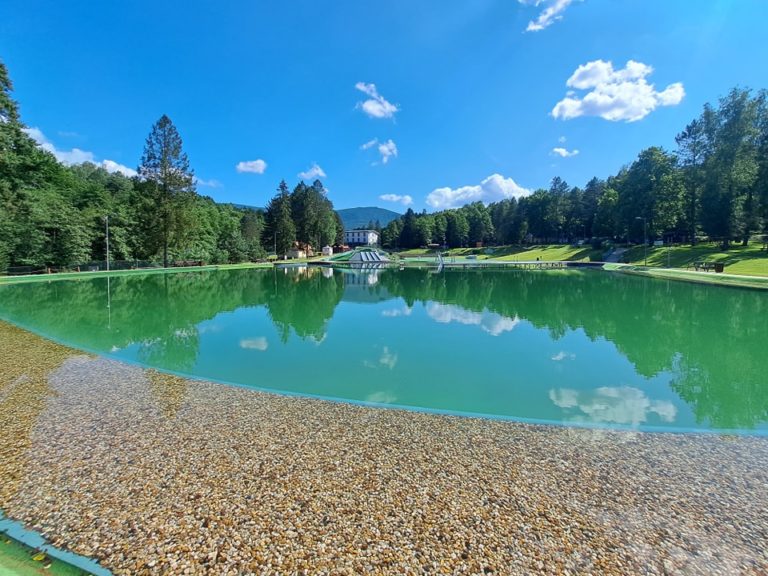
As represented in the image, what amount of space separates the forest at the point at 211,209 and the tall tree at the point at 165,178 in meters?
0.09

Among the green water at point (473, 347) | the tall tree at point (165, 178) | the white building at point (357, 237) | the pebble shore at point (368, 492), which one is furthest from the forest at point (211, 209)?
the white building at point (357, 237)

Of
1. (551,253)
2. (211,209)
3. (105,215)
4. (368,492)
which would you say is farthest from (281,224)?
(368,492)

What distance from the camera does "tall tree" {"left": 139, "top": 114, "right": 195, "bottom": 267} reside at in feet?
115

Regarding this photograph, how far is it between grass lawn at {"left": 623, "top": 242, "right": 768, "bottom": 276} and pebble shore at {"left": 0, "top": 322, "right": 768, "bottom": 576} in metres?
30.5

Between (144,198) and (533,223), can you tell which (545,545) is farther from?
(533,223)

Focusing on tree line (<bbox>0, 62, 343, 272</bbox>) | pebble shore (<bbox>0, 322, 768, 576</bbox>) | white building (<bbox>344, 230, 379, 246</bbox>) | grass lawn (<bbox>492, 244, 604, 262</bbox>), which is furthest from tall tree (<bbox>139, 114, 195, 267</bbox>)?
white building (<bbox>344, 230, 379, 246</bbox>)

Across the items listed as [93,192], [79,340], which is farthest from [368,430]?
[93,192]

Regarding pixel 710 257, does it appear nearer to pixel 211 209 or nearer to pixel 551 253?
pixel 551 253

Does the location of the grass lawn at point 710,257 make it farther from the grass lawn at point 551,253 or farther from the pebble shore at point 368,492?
the pebble shore at point 368,492

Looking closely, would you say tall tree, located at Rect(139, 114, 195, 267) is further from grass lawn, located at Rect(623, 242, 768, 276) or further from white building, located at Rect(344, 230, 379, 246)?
white building, located at Rect(344, 230, 379, 246)

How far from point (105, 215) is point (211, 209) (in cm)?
2151

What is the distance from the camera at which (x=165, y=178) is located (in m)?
35.3

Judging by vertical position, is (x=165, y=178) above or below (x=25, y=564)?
above

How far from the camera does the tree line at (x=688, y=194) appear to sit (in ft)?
108
